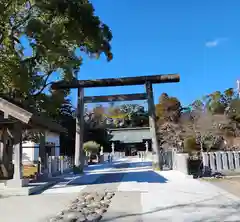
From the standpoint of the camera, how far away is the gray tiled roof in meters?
59.4

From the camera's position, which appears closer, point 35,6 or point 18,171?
point 18,171

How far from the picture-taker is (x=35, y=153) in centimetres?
3791

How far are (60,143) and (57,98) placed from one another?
26776 mm

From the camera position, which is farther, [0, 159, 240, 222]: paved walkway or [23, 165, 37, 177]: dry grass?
[23, 165, 37, 177]: dry grass

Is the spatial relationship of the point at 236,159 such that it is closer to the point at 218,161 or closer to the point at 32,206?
the point at 218,161

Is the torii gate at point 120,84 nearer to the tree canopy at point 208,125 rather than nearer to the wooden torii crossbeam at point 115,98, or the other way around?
the wooden torii crossbeam at point 115,98

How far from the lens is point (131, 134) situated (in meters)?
61.2

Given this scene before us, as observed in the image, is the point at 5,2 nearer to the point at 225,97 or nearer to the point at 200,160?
the point at 200,160

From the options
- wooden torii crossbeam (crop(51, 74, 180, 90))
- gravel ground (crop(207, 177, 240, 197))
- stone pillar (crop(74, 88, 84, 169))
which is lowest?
gravel ground (crop(207, 177, 240, 197))

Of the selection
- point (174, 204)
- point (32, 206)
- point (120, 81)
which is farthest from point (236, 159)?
point (32, 206)

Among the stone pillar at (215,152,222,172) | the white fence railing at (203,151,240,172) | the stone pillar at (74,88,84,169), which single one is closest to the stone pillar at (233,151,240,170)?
the white fence railing at (203,151,240,172)

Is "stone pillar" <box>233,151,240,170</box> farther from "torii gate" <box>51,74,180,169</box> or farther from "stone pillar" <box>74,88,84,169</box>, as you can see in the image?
"stone pillar" <box>74,88,84,169</box>

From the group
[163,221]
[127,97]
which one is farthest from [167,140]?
[163,221]

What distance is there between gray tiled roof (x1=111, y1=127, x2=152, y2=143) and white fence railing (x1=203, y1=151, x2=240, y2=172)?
43.5 metres
